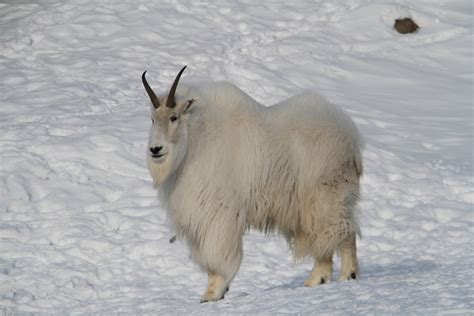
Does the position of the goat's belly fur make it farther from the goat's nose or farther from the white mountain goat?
the goat's nose

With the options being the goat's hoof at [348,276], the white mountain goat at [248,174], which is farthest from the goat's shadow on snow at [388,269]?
the white mountain goat at [248,174]

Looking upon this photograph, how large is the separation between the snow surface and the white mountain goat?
0.42 m

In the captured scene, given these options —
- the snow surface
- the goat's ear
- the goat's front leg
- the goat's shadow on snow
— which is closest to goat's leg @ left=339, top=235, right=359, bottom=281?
the snow surface

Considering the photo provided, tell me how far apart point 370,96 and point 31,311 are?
801 centimetres

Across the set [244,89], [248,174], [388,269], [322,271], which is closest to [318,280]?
[322,271]

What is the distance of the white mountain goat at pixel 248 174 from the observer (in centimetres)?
754

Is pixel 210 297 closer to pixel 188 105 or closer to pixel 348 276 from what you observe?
pixel 348 276

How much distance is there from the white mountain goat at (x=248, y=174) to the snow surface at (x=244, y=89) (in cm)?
42

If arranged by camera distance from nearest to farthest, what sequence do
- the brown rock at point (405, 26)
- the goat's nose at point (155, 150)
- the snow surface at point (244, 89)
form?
the goat's nose at point (155, 150), the snow surface at point (244, 89), the brown rock at point (405, 26)

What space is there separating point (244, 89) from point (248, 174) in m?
7.20

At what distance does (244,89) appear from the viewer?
14.8 m

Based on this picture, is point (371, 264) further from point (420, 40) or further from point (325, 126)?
point (420, 40)

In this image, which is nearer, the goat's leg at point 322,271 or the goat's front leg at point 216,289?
the goat's front leg at point 216,289

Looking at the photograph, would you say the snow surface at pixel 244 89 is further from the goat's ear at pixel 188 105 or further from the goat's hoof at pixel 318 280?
the goat's ear at pixel 188 105
